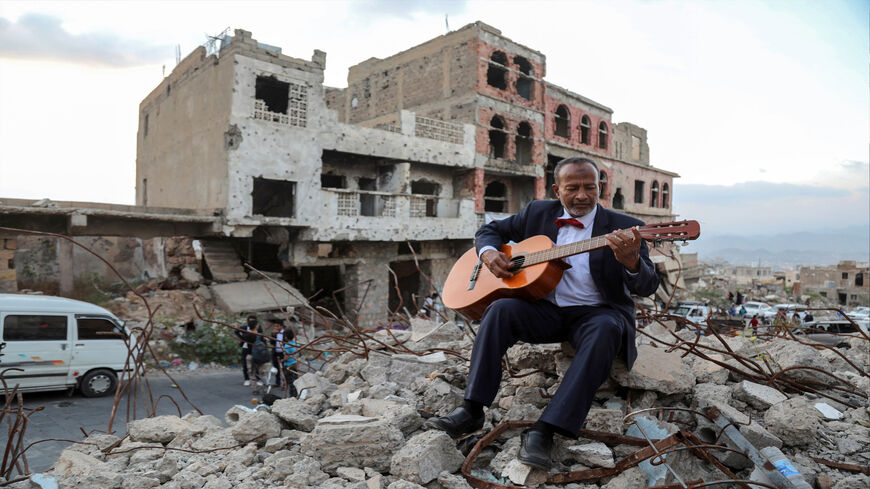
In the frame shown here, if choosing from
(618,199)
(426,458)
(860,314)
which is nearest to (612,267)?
(426,458)

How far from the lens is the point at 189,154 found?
48.0 ft

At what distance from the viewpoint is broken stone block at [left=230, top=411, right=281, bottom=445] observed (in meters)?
2.95

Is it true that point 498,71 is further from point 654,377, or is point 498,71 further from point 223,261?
point 654,377

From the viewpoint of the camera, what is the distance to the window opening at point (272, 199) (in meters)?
16.0

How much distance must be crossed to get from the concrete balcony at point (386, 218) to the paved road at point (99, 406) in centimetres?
501

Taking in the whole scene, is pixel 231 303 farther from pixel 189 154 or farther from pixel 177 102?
pixel 177 102

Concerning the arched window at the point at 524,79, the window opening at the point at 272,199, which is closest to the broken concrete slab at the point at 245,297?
the window opening at the point at 272,199

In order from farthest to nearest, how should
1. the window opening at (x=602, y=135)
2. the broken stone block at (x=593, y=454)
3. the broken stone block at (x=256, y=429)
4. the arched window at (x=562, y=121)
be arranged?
1. the window opening at (x=602, y=135)
2. the arched window at (x=562, y=121)
3. the broken stone block at (x=256, y=429)
4. the broken stone block at (x=593, y=454)

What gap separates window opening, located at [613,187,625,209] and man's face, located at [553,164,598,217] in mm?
23211

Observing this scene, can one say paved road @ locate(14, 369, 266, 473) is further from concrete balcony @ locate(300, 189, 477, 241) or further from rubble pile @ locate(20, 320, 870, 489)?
A: concrete balcony @ locate(300, 189, 477, 241)

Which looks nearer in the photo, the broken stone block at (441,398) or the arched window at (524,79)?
the broken stone block at (441,398)

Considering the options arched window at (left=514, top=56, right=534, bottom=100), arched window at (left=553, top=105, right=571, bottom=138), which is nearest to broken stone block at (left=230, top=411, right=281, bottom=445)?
arched window at (left=514, top=56, right=534, bottom=100)

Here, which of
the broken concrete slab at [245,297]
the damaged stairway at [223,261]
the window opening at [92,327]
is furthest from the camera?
the damaged stairway at [223,261]

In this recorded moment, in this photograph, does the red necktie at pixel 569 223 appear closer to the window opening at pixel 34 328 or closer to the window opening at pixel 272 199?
the window opening at pixel 34 328
